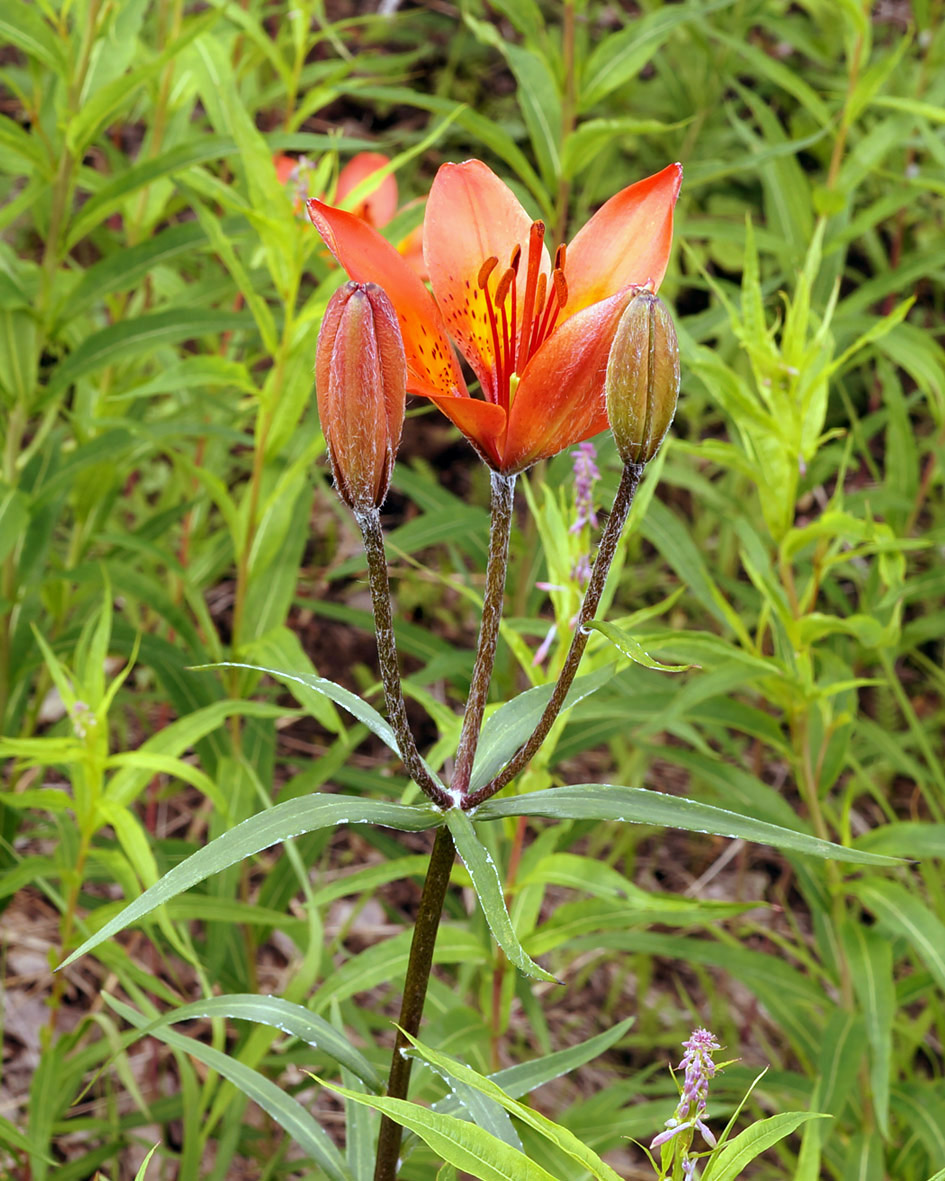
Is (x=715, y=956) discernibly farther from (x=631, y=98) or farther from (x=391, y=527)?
(x=631, y=98)

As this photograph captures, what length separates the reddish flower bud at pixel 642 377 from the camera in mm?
717

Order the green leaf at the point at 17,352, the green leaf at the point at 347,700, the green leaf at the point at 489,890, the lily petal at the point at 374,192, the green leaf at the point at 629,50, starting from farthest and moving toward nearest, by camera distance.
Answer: the lily petal at the point at 374,192 → the green leaf at the point at 629,50 → the green leaf at the point at 17,352 → the green leaf at the point at 347,700 → the green leaf at the point at 489,890

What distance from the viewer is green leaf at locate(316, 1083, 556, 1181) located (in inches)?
28.4

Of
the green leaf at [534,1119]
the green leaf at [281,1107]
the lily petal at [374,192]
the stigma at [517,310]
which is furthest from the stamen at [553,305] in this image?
the lily petal at [374,192]

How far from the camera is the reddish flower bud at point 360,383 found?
0.72 m

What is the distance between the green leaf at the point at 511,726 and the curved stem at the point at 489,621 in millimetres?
24

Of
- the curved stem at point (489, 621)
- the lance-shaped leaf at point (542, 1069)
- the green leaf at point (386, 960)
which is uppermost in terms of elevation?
the curved stem at point (489, 621)

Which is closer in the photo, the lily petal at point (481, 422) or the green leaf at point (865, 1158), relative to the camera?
the lily petal at point (481, 422)

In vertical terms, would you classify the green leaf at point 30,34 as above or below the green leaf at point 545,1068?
above

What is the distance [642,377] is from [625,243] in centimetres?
20

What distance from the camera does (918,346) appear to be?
6.74ft

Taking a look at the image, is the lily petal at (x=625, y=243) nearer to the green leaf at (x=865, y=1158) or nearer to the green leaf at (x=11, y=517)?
the green leaf at (x=11, y=517)

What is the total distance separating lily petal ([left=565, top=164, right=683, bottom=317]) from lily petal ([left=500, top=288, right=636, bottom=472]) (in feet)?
0.32

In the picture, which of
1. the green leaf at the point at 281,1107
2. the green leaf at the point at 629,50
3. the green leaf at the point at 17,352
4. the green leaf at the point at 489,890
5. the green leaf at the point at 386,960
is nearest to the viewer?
the green leaf at the point at 489,890
